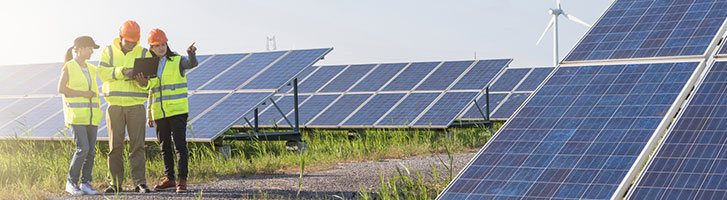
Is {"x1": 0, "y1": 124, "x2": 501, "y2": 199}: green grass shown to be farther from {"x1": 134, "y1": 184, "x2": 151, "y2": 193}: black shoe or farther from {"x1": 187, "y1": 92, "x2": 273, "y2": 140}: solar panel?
{"x1": 134, "y1": 184, "x2": 151, "y2": 193}: black shoe

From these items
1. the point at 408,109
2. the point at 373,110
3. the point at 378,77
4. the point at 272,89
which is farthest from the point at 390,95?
the point at 272,89

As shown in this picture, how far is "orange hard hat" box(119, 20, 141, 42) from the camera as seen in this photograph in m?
8.54

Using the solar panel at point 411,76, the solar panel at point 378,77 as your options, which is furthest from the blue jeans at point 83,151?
the solar panel at point 378,77

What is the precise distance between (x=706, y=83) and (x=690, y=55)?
570mm

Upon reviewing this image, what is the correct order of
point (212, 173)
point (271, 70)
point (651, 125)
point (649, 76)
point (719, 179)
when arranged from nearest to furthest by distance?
point (719, 179) → point (651, 125) → point (649, 76) → point (212, 173) → point (271, 70)

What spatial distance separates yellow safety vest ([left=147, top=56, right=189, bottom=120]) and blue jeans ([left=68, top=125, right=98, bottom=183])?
729mm

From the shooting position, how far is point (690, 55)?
A: 6.05 meters

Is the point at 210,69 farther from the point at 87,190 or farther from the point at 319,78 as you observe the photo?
the point at 87,190

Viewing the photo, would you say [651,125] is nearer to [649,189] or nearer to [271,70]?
[649,189]

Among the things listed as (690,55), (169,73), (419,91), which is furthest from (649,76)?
(419,91)

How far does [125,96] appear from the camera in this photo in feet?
28.2

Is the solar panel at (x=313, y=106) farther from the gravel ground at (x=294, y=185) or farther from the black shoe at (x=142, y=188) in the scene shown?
the black shoe at (x=142, y=188)

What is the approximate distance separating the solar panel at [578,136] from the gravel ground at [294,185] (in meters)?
1.64

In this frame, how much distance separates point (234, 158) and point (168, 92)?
13.5ft
